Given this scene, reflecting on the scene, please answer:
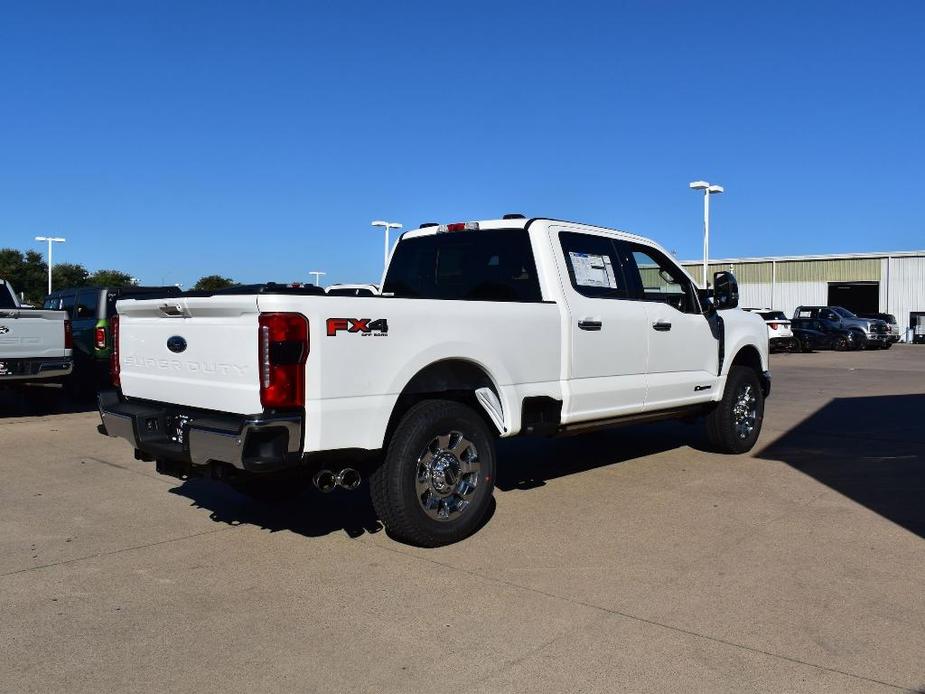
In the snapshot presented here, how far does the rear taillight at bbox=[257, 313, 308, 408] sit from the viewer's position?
417cm

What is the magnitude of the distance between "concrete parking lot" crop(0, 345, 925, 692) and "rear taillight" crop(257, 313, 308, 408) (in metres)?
1.03

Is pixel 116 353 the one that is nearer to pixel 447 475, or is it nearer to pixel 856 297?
pixel 447 475

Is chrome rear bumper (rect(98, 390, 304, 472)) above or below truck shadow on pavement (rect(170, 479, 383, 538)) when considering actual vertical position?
above

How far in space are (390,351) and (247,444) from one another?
95cm

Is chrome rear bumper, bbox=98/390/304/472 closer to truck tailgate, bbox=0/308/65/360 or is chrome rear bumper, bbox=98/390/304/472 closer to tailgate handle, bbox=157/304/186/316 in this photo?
tailgate handle, bbox=157/304/186/316

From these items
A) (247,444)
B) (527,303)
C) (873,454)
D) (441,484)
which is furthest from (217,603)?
(873,454)

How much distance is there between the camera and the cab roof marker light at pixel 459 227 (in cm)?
653

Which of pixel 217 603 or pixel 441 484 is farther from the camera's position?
pixel 441 484

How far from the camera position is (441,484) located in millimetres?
5039

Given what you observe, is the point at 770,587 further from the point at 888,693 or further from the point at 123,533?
the point at 123,533

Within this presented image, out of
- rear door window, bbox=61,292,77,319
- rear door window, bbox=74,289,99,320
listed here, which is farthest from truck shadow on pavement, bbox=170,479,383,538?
rear door window, bbox=61,292,77,319

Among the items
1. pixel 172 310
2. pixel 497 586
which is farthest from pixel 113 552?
pixel 497 586

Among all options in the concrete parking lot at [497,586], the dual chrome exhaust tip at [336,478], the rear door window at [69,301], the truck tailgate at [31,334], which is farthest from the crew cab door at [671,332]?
the rear door window at [69,301]

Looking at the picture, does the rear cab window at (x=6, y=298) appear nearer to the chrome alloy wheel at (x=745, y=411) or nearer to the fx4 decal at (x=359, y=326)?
the fx4 decal at (x=359, y=326)
